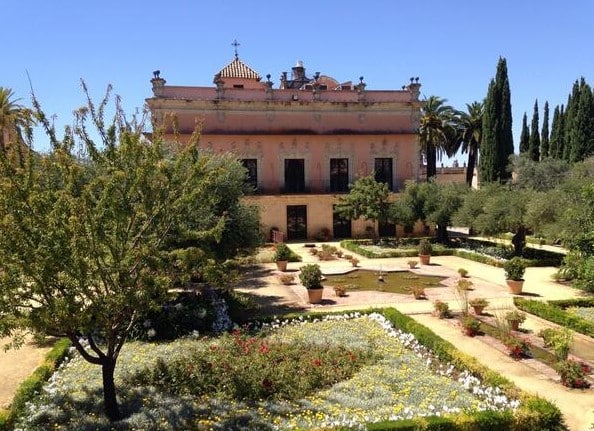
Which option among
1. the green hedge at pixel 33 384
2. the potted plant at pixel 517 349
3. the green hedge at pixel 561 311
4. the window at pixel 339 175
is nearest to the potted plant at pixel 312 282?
the green hedge at pixel 561 311

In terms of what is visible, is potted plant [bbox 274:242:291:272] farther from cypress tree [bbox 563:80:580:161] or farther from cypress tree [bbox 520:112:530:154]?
cypress tree [bbox 520:112:530:154]

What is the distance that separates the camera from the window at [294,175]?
3105 cm

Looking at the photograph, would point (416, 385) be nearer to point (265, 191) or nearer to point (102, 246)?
point (102, 246)

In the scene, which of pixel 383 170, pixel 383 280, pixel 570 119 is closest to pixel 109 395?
pixel 383 280

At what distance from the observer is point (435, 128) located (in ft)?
124

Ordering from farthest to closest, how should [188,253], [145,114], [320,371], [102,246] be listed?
[320,371]
[145,114]
[188,253]
[102,246]

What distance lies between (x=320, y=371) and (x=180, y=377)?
2559 millimetres

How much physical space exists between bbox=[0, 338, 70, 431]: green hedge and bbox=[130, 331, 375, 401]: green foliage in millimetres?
1672

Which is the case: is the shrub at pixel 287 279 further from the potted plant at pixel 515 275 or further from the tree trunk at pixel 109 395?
A: the tree trunk at pixel 109 395

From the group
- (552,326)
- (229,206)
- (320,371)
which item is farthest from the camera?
(229,206)

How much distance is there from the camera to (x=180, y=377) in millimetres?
9250

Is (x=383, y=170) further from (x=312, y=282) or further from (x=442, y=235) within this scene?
(x=312, y=282)

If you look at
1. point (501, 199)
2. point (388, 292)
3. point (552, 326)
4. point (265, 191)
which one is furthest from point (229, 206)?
point (265, 191)

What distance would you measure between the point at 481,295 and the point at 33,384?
12865 millimetres
